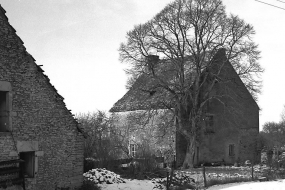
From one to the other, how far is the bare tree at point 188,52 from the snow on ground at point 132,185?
11007 mm

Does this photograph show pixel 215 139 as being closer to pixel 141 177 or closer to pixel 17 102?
pixel 141 177

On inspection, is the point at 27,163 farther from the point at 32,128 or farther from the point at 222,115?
the point at 222,115

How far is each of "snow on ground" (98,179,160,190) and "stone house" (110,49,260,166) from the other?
12025 mm

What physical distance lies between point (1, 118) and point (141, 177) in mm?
9847

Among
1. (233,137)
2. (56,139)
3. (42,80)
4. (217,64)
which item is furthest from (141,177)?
(233,137)

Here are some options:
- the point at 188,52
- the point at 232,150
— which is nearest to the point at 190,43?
the point at 188,52

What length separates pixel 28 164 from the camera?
15641 mm

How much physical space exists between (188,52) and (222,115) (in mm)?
7586

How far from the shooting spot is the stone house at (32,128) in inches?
575

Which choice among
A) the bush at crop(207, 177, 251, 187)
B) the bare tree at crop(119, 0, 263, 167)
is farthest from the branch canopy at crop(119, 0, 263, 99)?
the bush at crop(207, 177, 251, 187)

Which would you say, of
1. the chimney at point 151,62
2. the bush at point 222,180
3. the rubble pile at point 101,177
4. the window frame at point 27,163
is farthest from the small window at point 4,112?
the chimney at point 151,62

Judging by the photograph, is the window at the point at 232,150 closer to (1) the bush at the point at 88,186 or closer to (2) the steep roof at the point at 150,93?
(2) the steep roof at the point at 150,93

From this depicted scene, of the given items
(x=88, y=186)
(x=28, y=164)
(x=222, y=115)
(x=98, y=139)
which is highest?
(x=222, y=115)

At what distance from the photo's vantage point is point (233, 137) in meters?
38.0
